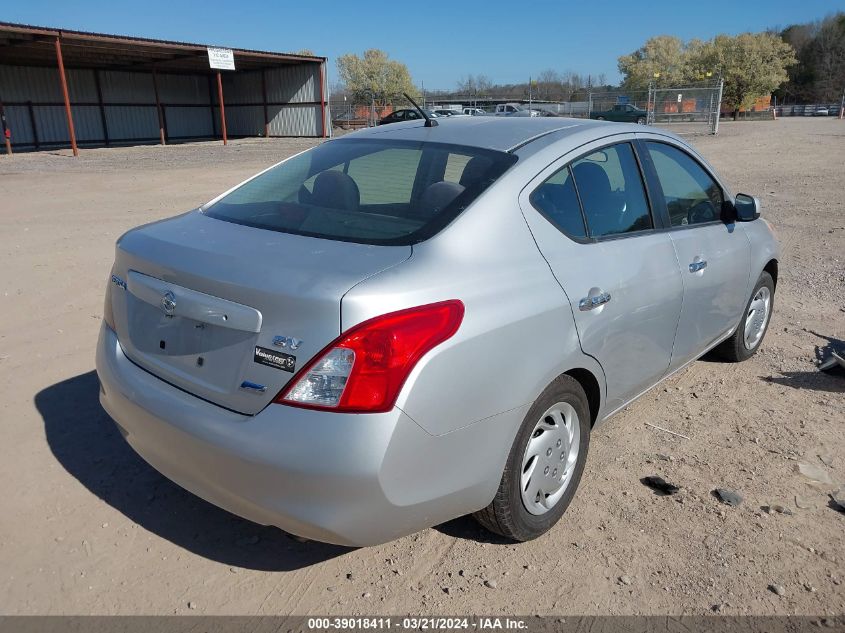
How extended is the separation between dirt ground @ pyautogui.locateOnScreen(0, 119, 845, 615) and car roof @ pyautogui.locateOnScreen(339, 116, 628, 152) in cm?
167

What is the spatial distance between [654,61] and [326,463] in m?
87.6

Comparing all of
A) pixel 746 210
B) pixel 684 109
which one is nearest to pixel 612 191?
pixel 746 210

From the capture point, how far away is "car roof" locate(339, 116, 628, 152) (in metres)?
3.01

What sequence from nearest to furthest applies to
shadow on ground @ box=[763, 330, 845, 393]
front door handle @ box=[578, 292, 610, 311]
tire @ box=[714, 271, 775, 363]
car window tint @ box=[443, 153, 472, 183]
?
front door handle @ box=[578, 292, 610, 311] < car window tint @ box=[443, 153, 472, 183] < shadow on ground @ box=[763, 330, 845, 393] < tire @ box=[714, 271, 775, 363]

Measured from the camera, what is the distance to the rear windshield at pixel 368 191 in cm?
257

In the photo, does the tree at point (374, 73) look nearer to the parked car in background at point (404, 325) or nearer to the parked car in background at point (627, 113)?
the parked car in background at point (627, 113)

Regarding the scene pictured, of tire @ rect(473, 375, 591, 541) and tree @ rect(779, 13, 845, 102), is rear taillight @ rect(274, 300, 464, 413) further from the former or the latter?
tree @ rect(779, 13, 845, 102)

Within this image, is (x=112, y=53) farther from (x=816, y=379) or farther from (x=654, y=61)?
(x=654, y=61)

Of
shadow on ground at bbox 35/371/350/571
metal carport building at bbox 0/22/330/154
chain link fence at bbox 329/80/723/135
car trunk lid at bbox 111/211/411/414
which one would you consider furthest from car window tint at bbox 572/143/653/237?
chain link fence at bbox 329/80/723/135

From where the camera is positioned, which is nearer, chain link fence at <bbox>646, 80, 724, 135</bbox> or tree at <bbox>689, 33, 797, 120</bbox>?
chain link fence at <bbox>646, 80, 724, 135</bbox>

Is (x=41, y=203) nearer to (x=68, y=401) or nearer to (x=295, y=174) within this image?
(x=68, y=401)

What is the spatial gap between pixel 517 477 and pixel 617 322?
86 cm

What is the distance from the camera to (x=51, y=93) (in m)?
34.1

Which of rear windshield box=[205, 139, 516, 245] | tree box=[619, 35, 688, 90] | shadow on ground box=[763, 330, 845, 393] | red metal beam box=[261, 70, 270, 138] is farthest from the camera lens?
tree box=[619, 35, 688, 90]
